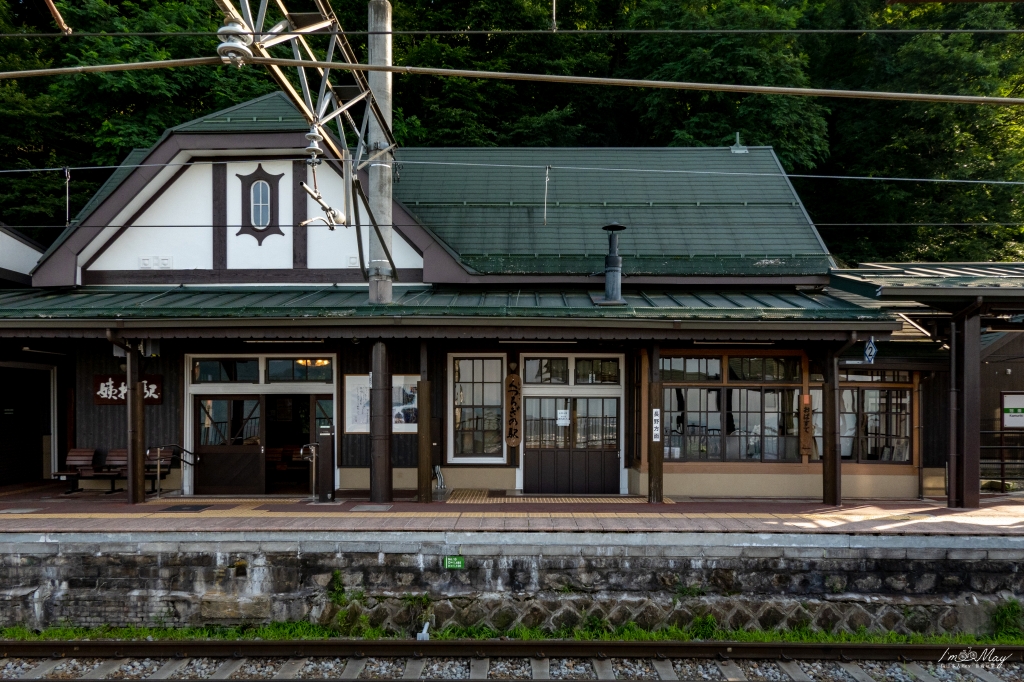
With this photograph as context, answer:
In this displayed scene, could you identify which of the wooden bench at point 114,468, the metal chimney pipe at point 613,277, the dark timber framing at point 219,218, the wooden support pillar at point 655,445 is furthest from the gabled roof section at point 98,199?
the wooden support pillar at point 655,445

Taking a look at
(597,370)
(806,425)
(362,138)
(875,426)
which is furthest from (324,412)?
(875,426)

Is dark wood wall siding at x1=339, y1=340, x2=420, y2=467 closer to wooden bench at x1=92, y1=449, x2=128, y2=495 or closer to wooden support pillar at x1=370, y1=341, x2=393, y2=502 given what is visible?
wooden support pillar at x1=370, y1=341, x2=393, y2=502

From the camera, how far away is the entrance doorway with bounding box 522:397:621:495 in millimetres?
12648

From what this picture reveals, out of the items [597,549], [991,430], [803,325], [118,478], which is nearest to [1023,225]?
[991,430]

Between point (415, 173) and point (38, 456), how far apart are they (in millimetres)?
10540

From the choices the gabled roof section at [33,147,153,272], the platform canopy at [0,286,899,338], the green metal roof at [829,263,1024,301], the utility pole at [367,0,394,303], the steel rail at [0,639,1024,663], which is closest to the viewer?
the steel rail at [0,639,1024,663]

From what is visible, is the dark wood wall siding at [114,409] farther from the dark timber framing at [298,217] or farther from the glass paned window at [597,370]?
the glass paned window at [597,370]

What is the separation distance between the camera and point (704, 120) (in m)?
23.5

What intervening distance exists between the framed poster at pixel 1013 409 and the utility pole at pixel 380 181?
12195 millimetres

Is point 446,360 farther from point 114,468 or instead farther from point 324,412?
point 114,468

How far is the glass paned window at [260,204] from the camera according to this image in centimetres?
1319

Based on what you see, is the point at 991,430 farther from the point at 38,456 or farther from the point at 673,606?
the point at 38,456

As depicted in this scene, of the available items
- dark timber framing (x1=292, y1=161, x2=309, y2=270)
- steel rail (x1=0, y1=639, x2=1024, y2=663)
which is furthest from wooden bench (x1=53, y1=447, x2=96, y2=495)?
dark timber framing (x1=292, y1=161, x2=309, y2=270)

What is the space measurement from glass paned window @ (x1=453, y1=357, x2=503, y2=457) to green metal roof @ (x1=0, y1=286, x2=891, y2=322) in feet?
4.74
